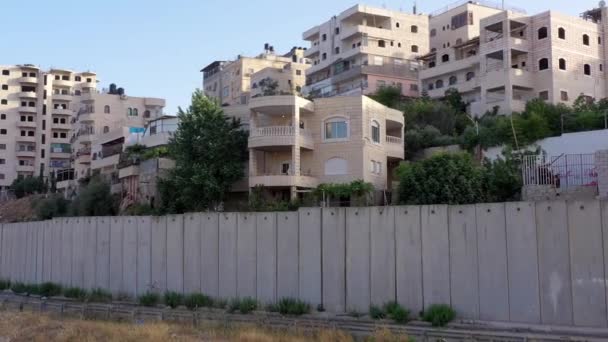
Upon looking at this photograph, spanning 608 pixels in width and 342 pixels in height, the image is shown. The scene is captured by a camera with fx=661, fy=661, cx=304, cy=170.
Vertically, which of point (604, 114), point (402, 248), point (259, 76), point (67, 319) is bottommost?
point (67, 319)

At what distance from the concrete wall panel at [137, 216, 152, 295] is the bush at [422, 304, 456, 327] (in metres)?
8.92

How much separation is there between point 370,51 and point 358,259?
61505mm

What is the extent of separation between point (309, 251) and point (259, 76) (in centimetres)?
7597

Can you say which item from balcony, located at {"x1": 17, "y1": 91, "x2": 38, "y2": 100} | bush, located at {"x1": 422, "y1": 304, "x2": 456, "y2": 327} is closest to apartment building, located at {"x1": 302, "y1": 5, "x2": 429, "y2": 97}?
balcony, located at {"x1": 17, "y1": 91, "x2": 38, "y2": 100}

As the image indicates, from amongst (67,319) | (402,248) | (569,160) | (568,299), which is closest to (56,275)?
(67,319)

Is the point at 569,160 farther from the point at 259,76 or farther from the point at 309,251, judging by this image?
the point at 259,76

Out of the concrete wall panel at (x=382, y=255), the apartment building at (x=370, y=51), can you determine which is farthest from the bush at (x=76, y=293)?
the apartment building at (x=370, y=51)

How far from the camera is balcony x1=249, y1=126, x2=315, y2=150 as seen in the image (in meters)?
40.9

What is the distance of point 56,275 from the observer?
898 inches

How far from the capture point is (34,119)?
110 metres

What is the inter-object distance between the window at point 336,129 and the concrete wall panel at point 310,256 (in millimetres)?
26207

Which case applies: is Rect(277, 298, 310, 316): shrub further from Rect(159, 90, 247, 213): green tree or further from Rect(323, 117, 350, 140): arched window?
Rect(323, 117, 350, 140): arched window

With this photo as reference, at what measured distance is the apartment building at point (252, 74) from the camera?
90.9 m

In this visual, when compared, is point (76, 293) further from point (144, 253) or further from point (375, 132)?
point (375, 132)
